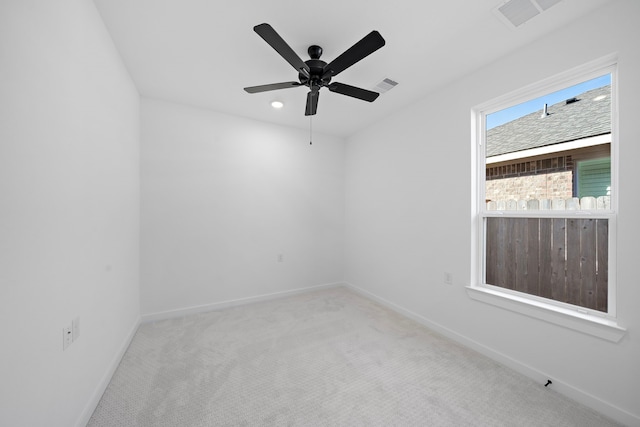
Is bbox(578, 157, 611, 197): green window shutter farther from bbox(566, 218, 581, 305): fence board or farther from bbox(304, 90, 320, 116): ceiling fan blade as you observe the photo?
bbox(304, 90, 320, 116): ceiling fan blade

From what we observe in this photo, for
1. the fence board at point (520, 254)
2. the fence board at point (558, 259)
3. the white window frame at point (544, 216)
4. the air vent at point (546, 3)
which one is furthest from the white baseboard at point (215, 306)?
the air vent at point (546, 3)

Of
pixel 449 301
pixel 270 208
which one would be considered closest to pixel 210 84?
pixel 270 208

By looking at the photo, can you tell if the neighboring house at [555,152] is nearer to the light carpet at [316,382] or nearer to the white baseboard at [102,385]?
the light carpet at [316,382]

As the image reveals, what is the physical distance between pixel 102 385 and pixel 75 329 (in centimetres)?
67

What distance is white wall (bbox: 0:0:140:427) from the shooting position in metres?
0.92

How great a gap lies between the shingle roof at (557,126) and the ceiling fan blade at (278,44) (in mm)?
1902

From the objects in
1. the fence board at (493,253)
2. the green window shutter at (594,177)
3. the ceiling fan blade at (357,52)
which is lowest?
the fence board at (493,253)

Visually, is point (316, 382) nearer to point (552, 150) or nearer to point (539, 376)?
point (539, 376)

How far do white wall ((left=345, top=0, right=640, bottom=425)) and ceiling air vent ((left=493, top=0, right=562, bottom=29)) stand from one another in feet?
1.11

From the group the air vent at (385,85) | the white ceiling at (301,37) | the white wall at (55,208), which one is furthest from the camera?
the air vent at (385,85)

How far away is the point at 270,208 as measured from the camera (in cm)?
362

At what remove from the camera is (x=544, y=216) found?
6.40 ft

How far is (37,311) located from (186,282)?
2.07 meters

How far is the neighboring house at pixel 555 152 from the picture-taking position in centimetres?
171
